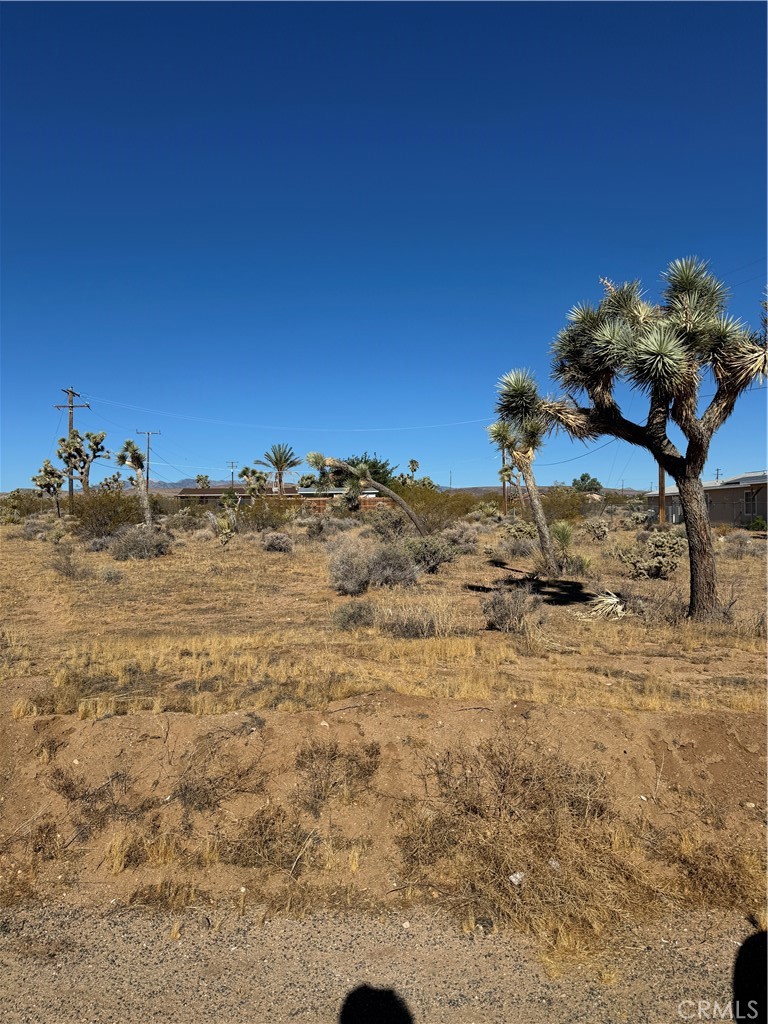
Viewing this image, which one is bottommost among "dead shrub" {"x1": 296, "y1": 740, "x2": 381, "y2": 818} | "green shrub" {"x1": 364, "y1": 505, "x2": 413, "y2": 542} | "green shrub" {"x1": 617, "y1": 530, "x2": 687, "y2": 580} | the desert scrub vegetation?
the desert scrub vegetation

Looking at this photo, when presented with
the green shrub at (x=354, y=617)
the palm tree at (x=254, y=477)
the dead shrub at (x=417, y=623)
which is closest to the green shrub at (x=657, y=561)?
the dead shrub at (x=417, y=623)

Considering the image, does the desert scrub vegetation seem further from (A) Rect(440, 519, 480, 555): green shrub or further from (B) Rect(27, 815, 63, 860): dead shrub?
(A) Rect(440, 519, 480, 555): green shrub

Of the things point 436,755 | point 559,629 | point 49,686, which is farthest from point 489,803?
point 559,629

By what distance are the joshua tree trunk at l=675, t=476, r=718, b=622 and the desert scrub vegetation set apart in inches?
297

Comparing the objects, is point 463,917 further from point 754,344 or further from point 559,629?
point 754,344

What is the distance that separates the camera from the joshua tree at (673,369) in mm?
11141

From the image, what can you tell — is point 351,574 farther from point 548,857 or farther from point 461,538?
point 461,538

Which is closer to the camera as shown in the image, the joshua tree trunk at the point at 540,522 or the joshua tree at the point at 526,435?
the joshua tree at the point at 526,435

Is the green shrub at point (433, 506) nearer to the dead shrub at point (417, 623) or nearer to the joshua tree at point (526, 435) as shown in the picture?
the joshua tree at point (526, 435)

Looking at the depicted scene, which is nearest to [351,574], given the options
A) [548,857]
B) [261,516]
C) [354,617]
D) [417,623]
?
[354,617]

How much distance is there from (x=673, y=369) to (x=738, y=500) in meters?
35.6

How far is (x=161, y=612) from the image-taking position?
14.4 metres

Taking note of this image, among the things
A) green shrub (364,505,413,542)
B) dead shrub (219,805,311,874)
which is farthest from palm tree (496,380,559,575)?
dead shrub (219,805,311,874)

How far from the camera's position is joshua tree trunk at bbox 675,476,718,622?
11.8 meters
